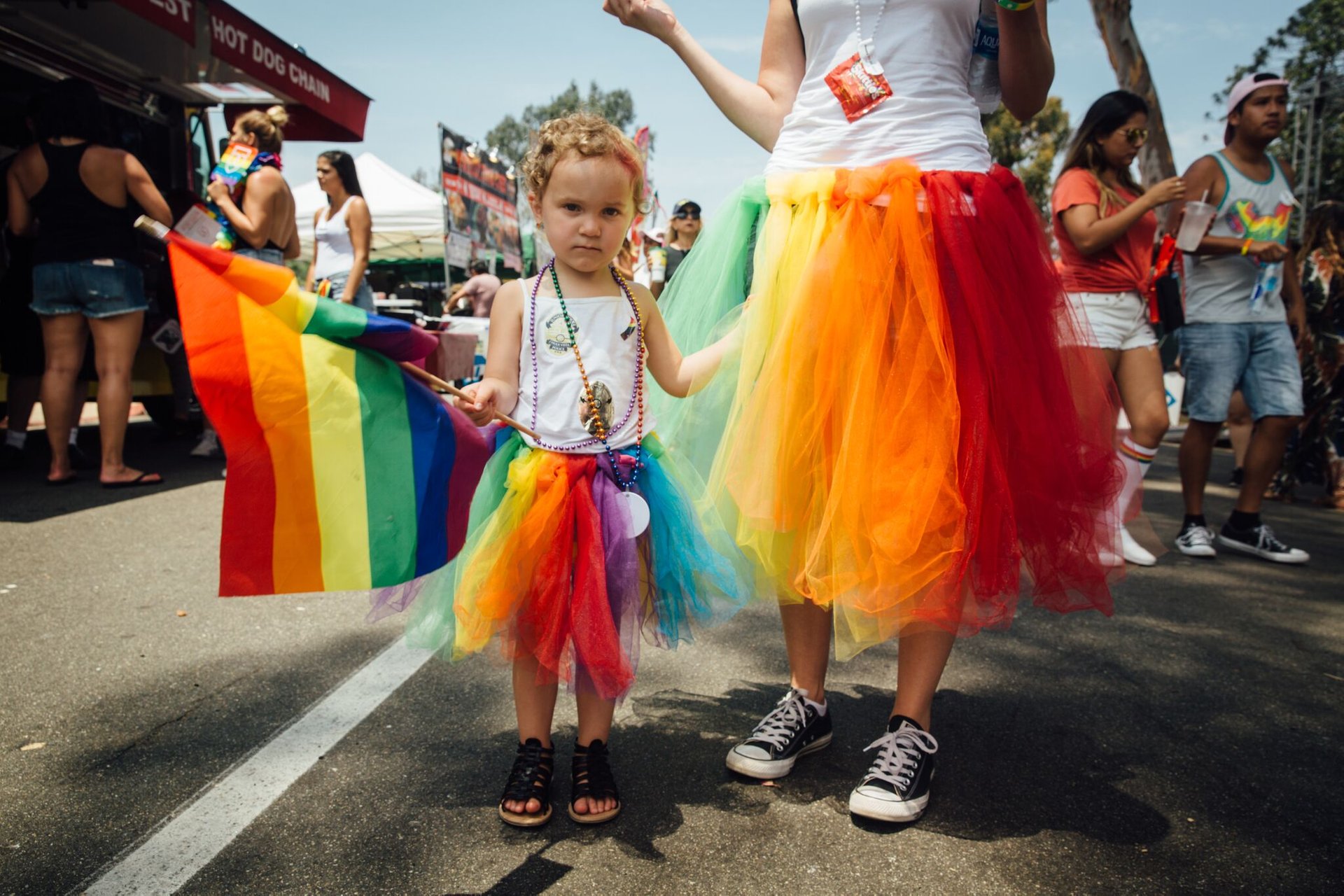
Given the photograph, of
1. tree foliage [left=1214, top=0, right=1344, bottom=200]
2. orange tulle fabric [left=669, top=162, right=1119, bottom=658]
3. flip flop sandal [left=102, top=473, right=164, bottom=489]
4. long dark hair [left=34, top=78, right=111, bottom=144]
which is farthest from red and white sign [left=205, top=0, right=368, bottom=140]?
tree foliage [left=1214, top=0, right=1344, bottom=200]

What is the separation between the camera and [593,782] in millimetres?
2086

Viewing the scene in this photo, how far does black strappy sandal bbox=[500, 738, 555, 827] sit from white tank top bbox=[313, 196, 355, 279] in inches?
197

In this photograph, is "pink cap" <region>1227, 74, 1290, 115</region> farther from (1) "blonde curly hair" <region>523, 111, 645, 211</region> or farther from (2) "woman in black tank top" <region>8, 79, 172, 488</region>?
(2) "woman in black tank top" <region>8, 79, 172, 488</region>

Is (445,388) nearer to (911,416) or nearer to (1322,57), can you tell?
(911,416)

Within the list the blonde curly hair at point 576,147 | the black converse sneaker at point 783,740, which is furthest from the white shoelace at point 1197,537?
the blonde curly hair at point 576,147

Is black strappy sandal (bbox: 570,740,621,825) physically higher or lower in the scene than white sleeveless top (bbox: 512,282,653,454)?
lower

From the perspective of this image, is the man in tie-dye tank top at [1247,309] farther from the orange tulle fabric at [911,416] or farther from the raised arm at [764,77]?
the raised arm at [764,77]

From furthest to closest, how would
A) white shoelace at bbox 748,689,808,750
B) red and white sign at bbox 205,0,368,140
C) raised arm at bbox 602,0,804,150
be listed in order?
red and white sign at bbox 205,0,368,140, raised arm at bbox 602,0,804,150, white shoelace at bbox 748,689,808,750

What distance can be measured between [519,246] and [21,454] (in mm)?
11785

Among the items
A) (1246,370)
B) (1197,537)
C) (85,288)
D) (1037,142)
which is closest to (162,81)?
(85,288)

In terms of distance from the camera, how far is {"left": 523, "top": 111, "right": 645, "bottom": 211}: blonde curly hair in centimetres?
205

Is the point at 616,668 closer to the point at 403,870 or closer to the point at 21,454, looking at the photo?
the point at 403,870

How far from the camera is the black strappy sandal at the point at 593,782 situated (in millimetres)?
→ 2031

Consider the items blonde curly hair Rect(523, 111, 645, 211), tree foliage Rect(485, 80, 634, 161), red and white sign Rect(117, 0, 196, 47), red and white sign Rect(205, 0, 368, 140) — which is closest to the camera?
blonde curly hair Rect(523, 111, 645, 211)
